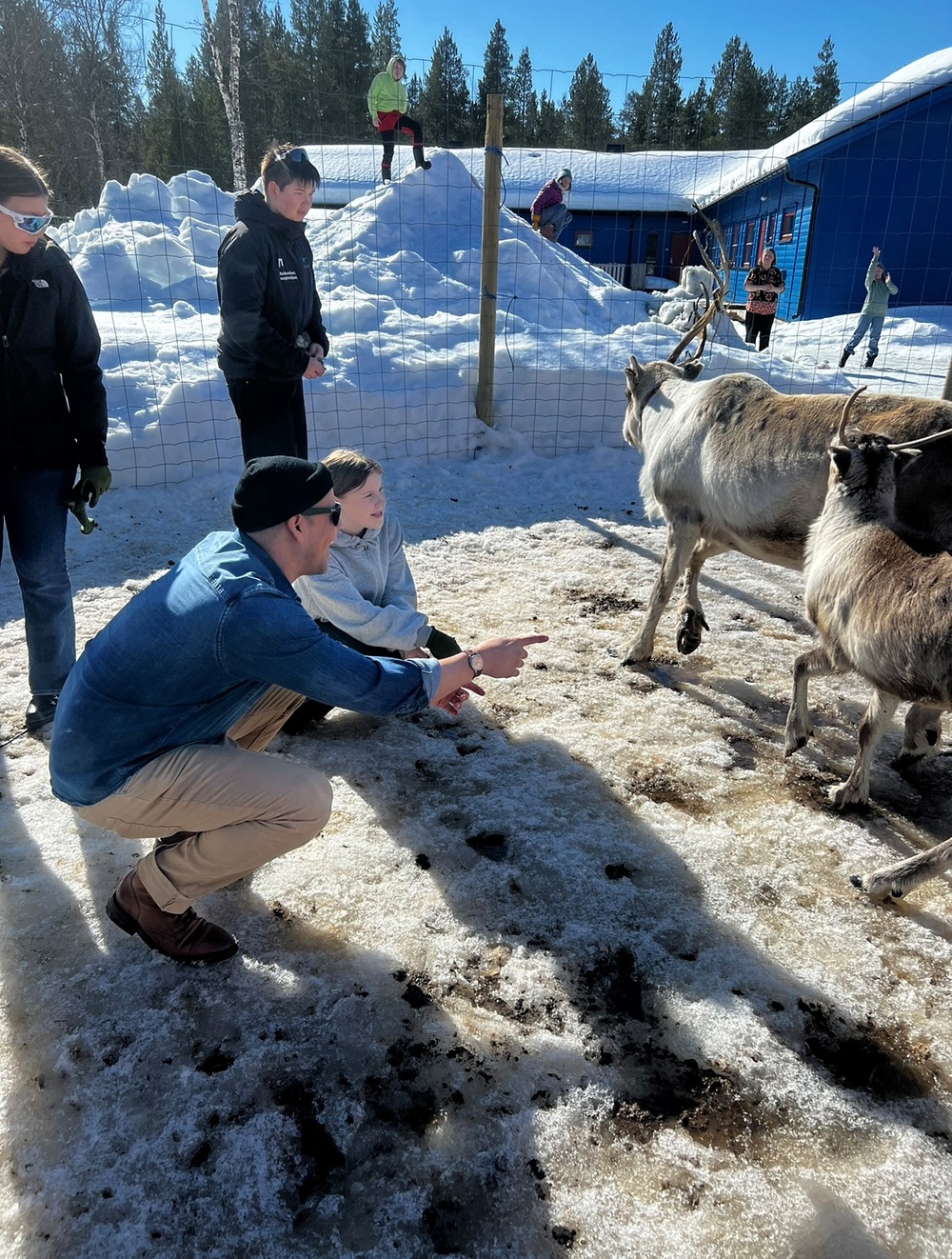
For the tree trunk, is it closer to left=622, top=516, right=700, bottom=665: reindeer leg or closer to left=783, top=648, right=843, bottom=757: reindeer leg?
left=622, top=516, right=700, bottom=665: reindeer leg

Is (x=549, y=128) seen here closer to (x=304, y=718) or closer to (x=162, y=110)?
(x=162, y=110)

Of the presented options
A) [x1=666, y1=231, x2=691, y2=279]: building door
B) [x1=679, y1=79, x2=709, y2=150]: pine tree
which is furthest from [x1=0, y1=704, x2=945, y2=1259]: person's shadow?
[x1=679, y1=79, x2=709, y2=150]: pine tree

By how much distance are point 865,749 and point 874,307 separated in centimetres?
1171

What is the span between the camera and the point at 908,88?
1596 centimetres

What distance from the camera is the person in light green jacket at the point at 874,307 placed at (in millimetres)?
12062

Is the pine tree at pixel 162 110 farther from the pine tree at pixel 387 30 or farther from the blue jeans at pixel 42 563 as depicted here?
the blue jeans at pixel 42 563

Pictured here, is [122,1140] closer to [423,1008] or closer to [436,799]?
[423,1008]

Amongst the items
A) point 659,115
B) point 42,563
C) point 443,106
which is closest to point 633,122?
point 659,115

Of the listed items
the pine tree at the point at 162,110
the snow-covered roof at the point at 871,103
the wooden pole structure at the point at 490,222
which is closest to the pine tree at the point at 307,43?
the pine tree at the point at 162,110

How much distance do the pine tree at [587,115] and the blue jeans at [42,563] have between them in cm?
3983

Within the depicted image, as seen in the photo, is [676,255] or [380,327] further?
[676,255]

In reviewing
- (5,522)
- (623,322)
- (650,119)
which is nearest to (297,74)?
(650,119)

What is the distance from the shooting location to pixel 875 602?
265cm

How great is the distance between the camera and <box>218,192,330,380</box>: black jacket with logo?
353cm
